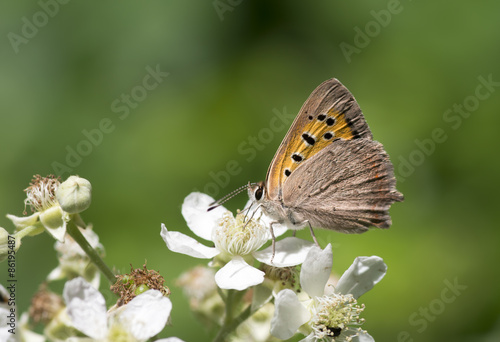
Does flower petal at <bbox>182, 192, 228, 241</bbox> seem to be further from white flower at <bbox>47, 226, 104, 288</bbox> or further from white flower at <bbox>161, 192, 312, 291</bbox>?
white flower at <bbox>47, 226, 104, 288</bbox>

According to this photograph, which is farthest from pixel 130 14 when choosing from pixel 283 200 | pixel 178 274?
pixel 283 200

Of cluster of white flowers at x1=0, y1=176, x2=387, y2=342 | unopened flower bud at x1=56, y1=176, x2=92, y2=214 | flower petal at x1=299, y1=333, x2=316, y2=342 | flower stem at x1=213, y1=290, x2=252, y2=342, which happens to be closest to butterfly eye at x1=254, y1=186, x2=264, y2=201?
cluster of white flowers at x1=0, y1=176, x2=387, y2=342

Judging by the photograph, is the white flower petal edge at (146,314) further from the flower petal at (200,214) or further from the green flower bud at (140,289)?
the flower petal at (200,214)

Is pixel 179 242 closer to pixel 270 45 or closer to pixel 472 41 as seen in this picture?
pixel 270 45

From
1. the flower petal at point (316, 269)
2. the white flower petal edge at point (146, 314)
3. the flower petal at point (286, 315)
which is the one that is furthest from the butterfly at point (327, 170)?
the white flower petal edge at point (146, 314)

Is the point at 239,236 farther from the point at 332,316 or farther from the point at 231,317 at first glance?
the point at 332,316
